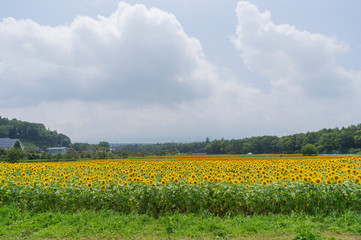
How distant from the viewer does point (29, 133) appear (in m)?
136

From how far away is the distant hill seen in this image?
13350 centimetres

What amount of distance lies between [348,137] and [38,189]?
63485 mm

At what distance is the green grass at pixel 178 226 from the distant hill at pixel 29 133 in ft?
474

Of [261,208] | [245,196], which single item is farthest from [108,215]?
[261,208]

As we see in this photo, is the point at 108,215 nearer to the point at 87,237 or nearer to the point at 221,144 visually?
the point at 87,237

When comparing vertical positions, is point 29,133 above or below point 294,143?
above

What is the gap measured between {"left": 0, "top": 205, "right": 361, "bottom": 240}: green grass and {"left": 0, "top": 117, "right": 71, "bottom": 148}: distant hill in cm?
14448

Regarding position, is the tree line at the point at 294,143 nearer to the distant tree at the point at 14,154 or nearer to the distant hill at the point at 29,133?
the distant tree at the point at 14,154

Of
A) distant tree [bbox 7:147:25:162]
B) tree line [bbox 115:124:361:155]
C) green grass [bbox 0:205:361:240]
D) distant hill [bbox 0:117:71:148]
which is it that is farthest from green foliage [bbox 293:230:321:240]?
distant hill [bbox 0:117:71:148]

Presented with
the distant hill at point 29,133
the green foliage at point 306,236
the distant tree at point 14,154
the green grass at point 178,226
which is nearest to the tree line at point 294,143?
the distant tree at point 14,154

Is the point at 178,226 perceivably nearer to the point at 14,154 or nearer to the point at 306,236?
the point at 306,236

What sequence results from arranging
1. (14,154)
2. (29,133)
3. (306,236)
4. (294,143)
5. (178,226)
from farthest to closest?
1. (29,133)
2. (294,143)
3. (14,154)
4. (178,226)
5. (306,236)

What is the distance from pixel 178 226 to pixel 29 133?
6095 inches

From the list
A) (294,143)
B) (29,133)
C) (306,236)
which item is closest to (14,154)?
(306,236)
